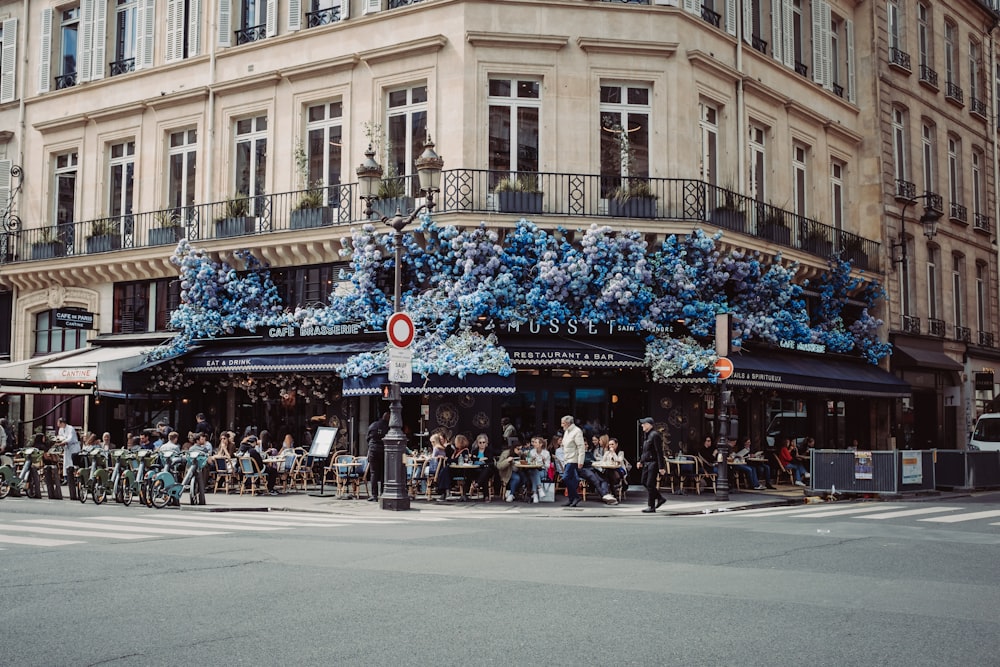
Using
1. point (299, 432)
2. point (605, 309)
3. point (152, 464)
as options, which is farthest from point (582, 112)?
point (152, 464)

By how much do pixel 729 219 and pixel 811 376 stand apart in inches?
158

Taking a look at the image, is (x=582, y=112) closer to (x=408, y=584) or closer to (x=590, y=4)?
(x=590, y=4)

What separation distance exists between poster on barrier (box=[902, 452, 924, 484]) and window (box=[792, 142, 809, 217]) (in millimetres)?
7212

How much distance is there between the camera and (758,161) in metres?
24.5

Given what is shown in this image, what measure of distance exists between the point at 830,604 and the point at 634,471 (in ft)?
46.6

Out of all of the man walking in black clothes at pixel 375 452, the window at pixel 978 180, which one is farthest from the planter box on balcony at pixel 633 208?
the window at pixel 978 180

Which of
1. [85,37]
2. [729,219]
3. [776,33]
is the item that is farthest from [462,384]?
[85,37]

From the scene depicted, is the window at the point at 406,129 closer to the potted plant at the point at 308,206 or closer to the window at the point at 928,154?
the potted plant at the point at 308,206

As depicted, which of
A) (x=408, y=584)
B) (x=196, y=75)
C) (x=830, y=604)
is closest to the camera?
(x=830, y=604)

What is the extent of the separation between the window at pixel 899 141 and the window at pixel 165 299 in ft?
63.8

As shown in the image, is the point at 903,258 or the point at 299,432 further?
the point at 903,258

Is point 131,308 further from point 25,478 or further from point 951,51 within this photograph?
point 951,51

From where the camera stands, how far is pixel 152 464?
690 inches

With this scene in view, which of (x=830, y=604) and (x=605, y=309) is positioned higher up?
(x=605, y=309)
